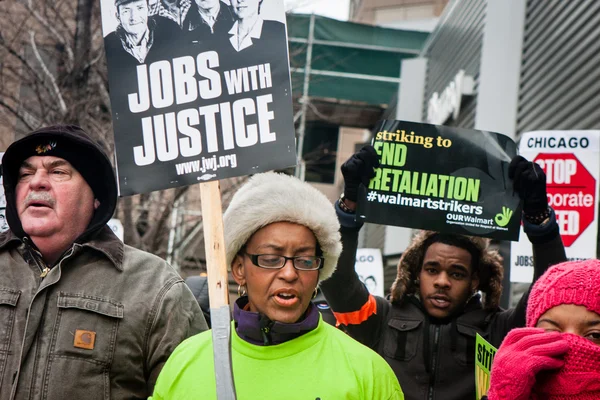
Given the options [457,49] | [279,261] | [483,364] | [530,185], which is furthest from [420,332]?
[457,49]

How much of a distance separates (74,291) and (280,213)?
0.96 metres

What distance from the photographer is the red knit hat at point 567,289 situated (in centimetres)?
290

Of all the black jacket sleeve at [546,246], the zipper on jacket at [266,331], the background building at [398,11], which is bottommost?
the zipper on jacket at [266,331]

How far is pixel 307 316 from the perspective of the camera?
3.30m

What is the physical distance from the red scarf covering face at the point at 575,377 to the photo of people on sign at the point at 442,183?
1584 mm

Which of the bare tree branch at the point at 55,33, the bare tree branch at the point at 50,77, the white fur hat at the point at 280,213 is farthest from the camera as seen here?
the bare tree branch at the point at 55,33

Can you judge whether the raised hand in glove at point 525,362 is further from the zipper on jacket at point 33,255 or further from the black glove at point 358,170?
the zipper on jacket at point 33,255

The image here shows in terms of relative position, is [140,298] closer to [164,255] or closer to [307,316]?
[307,316]

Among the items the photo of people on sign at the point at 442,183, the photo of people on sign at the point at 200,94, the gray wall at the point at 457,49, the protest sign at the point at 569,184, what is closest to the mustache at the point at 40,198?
the photo of people on sign at the point at 200,94

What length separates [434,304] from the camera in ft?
14.4

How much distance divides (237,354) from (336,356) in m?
0.36

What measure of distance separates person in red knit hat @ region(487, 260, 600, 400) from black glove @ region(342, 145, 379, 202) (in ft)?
4.60

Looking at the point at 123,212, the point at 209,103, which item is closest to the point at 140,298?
the point at 209,103

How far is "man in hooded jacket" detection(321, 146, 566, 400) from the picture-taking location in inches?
164
